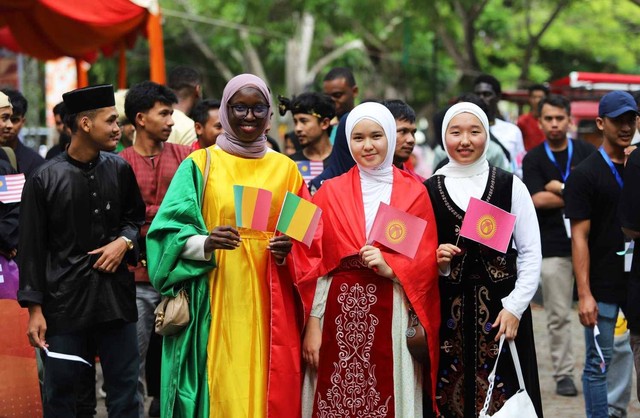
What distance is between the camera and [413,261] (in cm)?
519

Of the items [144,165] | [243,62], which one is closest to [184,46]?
[243,62]

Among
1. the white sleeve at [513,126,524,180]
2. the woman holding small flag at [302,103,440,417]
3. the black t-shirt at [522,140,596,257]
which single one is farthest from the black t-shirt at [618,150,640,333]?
the white sleeve at [513,126,524,180]

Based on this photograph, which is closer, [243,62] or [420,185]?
[420,185]

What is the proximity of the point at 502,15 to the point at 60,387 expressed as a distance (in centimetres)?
2263

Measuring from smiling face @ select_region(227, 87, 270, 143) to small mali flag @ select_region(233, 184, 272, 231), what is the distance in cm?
43

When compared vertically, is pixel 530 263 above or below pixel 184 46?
below

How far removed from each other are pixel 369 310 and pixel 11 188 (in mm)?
2393

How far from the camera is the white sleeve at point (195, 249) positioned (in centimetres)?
502

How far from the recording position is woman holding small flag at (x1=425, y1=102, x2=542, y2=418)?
530cm

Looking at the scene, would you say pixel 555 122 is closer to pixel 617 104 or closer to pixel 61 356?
pixel 617 104

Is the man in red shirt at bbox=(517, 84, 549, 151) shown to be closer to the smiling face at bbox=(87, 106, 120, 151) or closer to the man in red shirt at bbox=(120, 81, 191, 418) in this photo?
the man in red shirt at bbox=(120, 81, 191, 418)

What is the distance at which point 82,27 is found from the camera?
A: 537 inches

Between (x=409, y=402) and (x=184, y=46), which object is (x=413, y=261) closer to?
(x=409, y=402)

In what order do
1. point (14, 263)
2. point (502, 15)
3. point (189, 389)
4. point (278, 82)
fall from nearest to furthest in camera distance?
point (189, 389)
point (14, 263)
point (502, 15)
point (278, 82)
